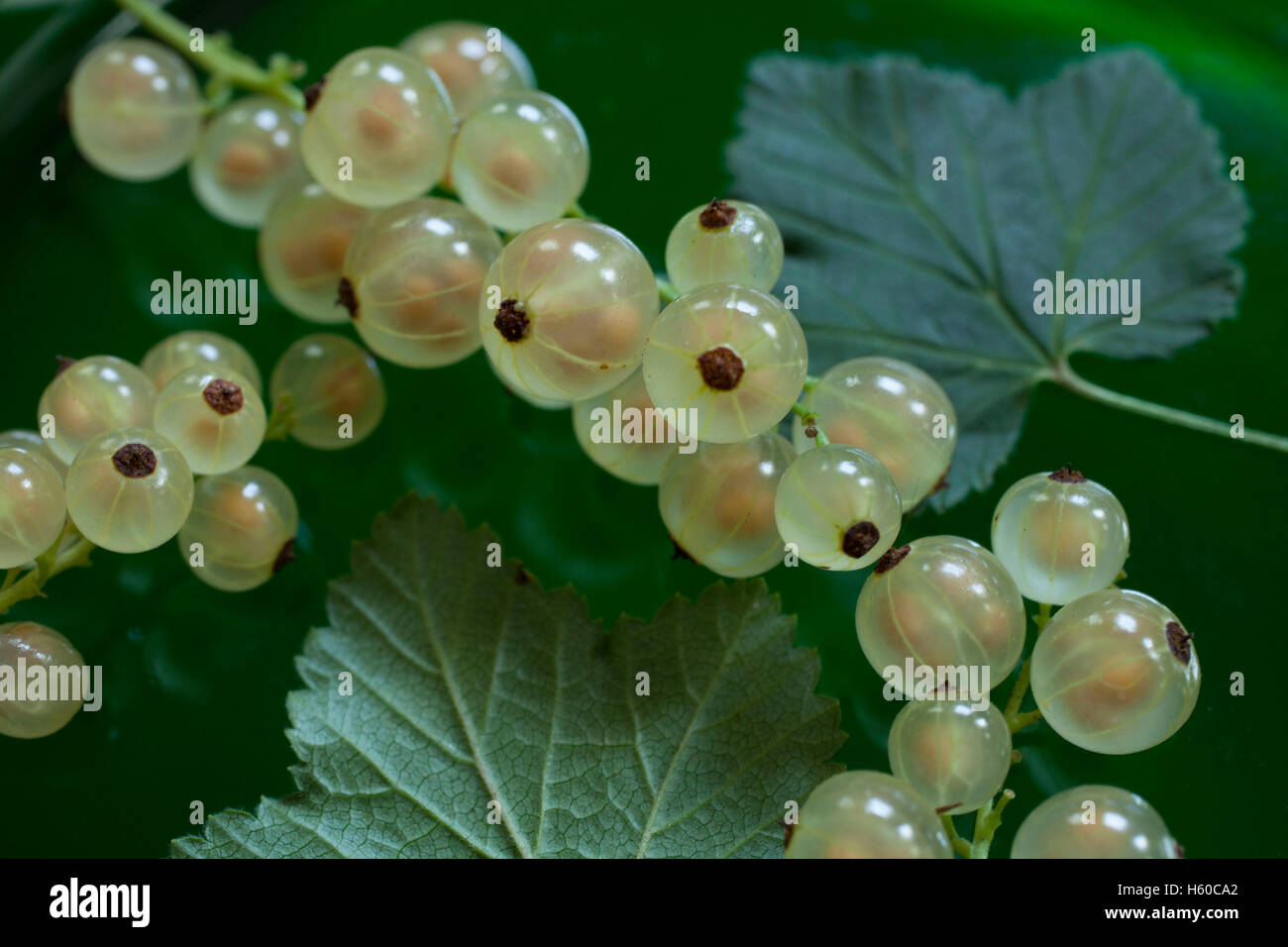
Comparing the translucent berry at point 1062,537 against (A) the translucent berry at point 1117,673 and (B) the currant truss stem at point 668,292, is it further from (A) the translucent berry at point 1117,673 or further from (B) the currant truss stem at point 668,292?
(B) the currant truss stem at point 668,292

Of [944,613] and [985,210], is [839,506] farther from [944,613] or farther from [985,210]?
[985,210]

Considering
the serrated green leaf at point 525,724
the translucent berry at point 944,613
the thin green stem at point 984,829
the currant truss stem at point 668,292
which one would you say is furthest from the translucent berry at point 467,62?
the thin green stem at point 984,829

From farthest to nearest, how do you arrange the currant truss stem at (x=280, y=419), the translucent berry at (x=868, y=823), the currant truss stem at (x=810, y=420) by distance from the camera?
the currant truss stem at (x=280, y=419), the currant truss stem at (x=810, y=420), the translucent berry at (x=868, y=823)

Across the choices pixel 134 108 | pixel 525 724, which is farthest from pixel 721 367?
pixel 134 108

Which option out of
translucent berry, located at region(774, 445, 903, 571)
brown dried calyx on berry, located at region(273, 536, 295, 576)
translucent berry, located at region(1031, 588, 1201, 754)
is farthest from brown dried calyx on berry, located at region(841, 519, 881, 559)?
brown dried calyx on berry, located at region(273, 536, 295, 576)

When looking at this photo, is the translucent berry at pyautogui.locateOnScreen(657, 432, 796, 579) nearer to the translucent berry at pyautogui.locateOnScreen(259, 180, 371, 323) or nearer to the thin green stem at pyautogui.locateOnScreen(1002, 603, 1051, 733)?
the thin green stem at pyautogui.locateOnScreen(1002, 603, 1051, 733)

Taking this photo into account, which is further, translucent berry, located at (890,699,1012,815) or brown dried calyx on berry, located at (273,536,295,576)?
brown dried calyx on berry, located at (273,536,295,576)
